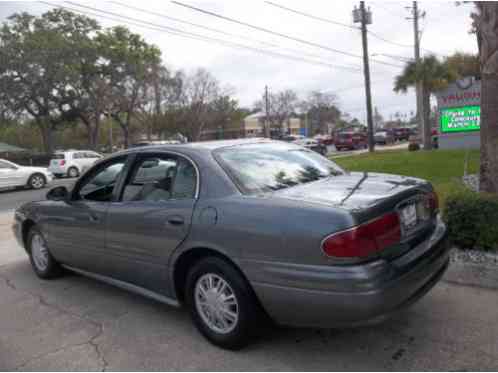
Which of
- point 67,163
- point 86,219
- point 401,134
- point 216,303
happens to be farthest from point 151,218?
point 401,134

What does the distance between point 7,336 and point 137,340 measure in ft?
3.81

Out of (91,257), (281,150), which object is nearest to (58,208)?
(91,257)

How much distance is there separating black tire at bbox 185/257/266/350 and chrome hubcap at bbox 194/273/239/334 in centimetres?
3

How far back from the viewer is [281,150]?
408 centimetres

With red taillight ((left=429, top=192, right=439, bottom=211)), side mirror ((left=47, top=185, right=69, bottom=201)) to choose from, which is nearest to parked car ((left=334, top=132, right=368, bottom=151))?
side mirror ((left=47, top=185, right=69, bottom=201))

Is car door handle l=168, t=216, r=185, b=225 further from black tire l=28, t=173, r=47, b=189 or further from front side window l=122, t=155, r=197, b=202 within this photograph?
black tire l=28, t=173, r=47, b=189

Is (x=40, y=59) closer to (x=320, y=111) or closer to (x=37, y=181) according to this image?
(x=37, y=181)

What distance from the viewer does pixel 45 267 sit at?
504cm

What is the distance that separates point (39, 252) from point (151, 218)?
233cm

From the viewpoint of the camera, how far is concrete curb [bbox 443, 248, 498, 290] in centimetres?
408

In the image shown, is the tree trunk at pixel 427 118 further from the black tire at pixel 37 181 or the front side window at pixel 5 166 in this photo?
the front side window at pixel 5 166

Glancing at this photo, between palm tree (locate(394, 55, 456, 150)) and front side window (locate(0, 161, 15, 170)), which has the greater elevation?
palm tree (locate(394, 55, 456, 150))

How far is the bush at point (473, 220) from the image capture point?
14.3 feet

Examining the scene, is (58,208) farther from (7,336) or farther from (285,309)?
(285,309)
